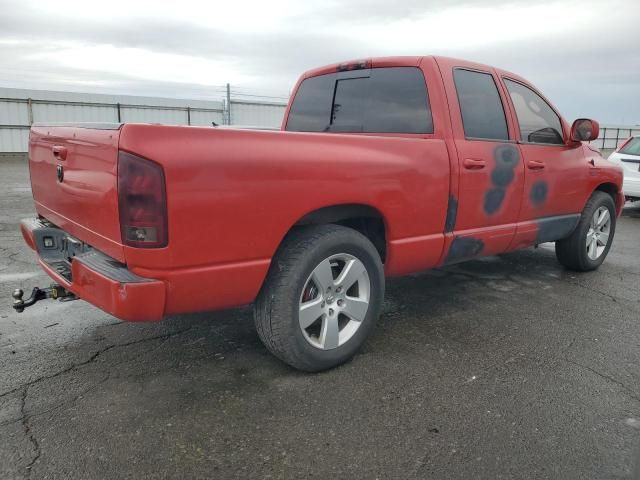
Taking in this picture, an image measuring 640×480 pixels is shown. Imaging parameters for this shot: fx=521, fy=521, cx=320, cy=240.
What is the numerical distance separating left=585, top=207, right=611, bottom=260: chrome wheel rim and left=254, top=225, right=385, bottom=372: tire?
3.12 meters

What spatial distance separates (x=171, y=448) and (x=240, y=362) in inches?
33.6

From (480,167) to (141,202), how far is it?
2350 mm

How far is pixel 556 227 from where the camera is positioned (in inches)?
182

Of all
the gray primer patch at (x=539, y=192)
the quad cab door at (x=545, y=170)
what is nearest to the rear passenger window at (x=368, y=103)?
the quad cab door at (x=545, y=170)

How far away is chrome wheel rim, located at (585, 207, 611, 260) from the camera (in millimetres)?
5211

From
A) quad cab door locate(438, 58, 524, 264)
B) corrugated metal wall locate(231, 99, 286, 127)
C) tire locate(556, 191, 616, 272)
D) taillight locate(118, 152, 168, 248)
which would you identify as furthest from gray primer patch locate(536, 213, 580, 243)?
corrugated metal wall locate(231, 99, 286, 127)

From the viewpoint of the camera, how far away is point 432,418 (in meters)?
2.53

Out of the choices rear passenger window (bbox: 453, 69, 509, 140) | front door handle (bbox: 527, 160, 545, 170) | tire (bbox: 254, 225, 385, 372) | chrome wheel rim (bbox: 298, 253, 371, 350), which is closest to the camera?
tire (bbox: 254, 225, 385, 372)

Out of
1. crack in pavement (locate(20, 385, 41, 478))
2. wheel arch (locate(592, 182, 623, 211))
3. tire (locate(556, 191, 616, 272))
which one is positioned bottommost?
crack in pavement (locate(20, 385, 41, 478))

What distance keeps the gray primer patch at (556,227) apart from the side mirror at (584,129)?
70 centimetres

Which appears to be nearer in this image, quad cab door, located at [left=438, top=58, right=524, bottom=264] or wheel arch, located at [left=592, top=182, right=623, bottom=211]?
quad cab door, located at [left=438, top=58, right=524, bottom=264]

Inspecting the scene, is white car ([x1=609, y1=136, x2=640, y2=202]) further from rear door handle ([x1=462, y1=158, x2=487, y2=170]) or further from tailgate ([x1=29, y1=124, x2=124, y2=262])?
tailgate ([x1=29, y1=124, x2=124, y2=262])

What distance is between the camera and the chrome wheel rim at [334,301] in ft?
9.39

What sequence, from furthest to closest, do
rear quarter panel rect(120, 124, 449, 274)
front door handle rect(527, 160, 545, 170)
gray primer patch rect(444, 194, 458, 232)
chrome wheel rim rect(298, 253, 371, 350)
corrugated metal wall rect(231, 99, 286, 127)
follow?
corrugated metal wall rect(231, 99, 286, 127)
front door handle rect(527, 160, 545, 170)
gray primer patch rect(444, 194, 458, 232)
chrome wheel rim rect(298, 253, 371, 350)
rear quarter panel rect(120, 124, 449, 274)
